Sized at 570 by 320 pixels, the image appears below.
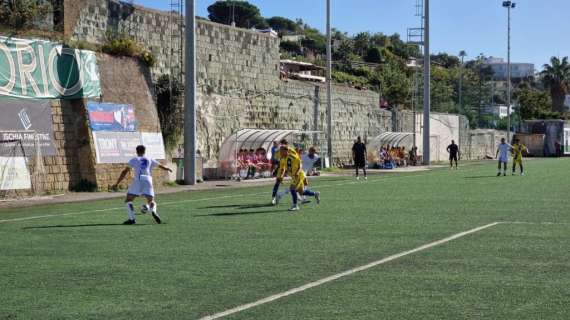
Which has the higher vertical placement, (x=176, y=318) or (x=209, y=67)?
(x=209, y=67)

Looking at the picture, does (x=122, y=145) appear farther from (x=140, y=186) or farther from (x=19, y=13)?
(x=140, y=186)

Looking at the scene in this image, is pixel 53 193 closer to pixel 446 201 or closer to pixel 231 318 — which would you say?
pixel 446 201

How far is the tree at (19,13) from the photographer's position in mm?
27031

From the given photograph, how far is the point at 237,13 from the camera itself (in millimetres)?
159375

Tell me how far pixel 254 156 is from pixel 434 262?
26.9 m

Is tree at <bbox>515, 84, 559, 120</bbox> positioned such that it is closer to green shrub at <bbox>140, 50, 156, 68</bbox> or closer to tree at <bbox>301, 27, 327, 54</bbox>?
tree at <bbox>301, 27, 327, 54</bbox>

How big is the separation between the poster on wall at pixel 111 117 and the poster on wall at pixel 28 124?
5.90ft

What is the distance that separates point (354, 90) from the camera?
5375 cm

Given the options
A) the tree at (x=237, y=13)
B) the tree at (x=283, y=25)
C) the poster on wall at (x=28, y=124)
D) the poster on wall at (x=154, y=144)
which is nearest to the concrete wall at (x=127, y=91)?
the poster on wall at (x=154, y=144)

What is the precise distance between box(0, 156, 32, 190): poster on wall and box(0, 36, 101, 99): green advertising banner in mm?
2052

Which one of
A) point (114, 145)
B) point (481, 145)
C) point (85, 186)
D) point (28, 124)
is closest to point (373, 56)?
point (481, 145)

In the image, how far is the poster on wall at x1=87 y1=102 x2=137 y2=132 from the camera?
2877cm

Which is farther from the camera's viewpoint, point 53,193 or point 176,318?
point 53,193

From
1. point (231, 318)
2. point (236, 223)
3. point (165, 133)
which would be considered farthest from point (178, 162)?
point (231, 318)
